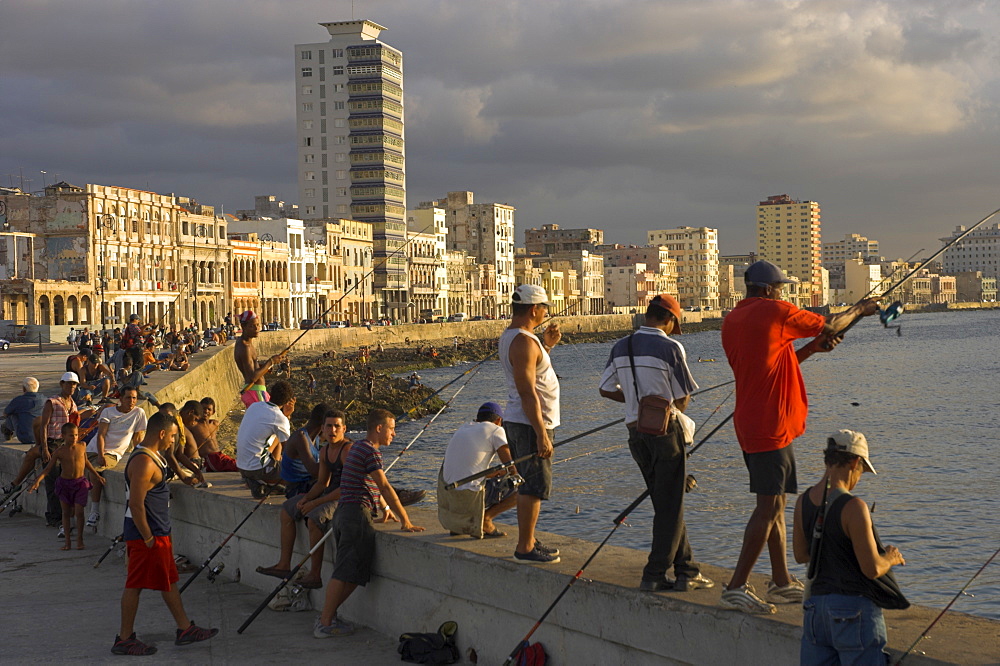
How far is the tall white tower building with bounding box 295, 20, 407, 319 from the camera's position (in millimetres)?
118938

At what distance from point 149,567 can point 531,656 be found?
2.51m

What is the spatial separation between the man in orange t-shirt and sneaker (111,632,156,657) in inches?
136

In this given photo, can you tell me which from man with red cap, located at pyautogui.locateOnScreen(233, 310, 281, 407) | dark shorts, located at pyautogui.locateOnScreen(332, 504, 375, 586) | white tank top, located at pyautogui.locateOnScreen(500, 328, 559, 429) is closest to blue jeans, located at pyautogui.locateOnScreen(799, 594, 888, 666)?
white tank top, located at pyautogui.locateOnScreen(500, 328, 559, 429)

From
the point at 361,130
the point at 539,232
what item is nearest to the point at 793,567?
the point at 361,130

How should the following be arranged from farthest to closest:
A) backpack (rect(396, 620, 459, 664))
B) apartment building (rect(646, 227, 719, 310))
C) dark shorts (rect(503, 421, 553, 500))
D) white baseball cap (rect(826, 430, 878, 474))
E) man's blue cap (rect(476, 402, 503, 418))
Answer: apartment building (rect(646, 227, 719, 310))
man's blue cap (rect(476, 402, 503, 418))
backpack (rect(396, 620, 459, 664))
dark shorts (rect(503, 421, 553, 500))
white baseball cap (rect(826, 430, 878, 474))

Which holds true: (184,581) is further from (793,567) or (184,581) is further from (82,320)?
(82,320)

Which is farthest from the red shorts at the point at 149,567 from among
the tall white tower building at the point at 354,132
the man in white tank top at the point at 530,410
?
the tall white tower building at the point at 354,132

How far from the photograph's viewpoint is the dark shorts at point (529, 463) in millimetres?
5945

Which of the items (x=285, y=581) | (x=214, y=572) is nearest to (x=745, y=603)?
(x=285, y=581)

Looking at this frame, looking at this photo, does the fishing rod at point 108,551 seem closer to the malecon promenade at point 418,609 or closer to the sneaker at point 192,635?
the malecon promenade at point 418,609

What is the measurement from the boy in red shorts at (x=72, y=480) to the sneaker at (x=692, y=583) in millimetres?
6456

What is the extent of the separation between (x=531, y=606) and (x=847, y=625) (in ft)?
6.56

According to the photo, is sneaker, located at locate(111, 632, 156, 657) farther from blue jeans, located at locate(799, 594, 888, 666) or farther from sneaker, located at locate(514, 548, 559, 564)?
blue jeans, located at locate(799, 594, 888, 666)

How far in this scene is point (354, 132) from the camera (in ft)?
393
